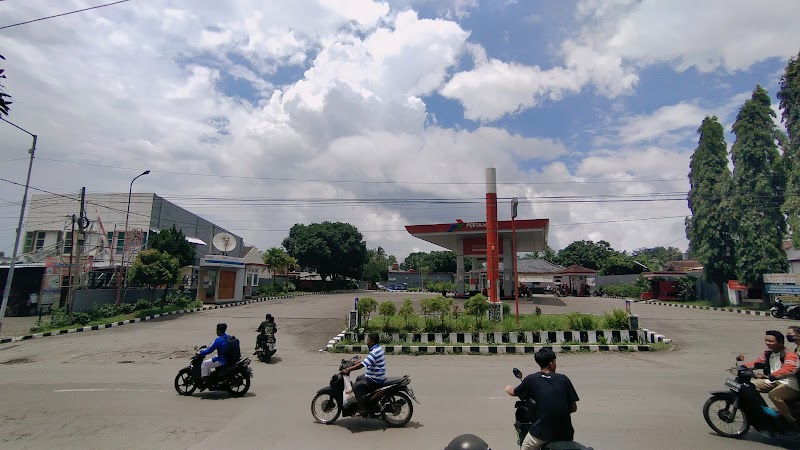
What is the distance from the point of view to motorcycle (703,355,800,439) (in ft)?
16.8

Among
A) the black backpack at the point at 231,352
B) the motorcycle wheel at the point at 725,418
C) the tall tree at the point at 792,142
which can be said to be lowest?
the motorcycle wheel at the point at 725,418

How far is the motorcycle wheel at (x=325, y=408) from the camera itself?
19.9 ft

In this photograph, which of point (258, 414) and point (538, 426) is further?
point (258, 414)

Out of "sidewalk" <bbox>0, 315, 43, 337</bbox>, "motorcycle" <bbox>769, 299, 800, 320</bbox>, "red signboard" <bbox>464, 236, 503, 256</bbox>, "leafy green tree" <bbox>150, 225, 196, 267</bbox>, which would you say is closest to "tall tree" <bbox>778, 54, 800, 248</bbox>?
"motorcycle" <bbox>769, 299, 800, 320</bbox>

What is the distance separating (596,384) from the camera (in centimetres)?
817

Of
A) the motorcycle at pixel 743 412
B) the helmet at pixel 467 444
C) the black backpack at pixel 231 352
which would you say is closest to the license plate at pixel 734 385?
the motorcycle at pixel 743 412

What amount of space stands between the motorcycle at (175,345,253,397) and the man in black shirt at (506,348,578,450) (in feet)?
18.7

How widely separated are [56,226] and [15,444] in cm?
3784

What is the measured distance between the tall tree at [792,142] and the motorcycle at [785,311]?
7.79 m

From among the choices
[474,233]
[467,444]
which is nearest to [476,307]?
[467,444]

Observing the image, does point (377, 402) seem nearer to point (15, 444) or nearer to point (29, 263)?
point (15, 444)

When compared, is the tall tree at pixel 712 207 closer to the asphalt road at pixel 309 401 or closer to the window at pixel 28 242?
the asphalt road at pixel 309 401

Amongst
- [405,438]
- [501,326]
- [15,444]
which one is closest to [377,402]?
[405,438]

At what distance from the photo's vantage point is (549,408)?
349 cm
